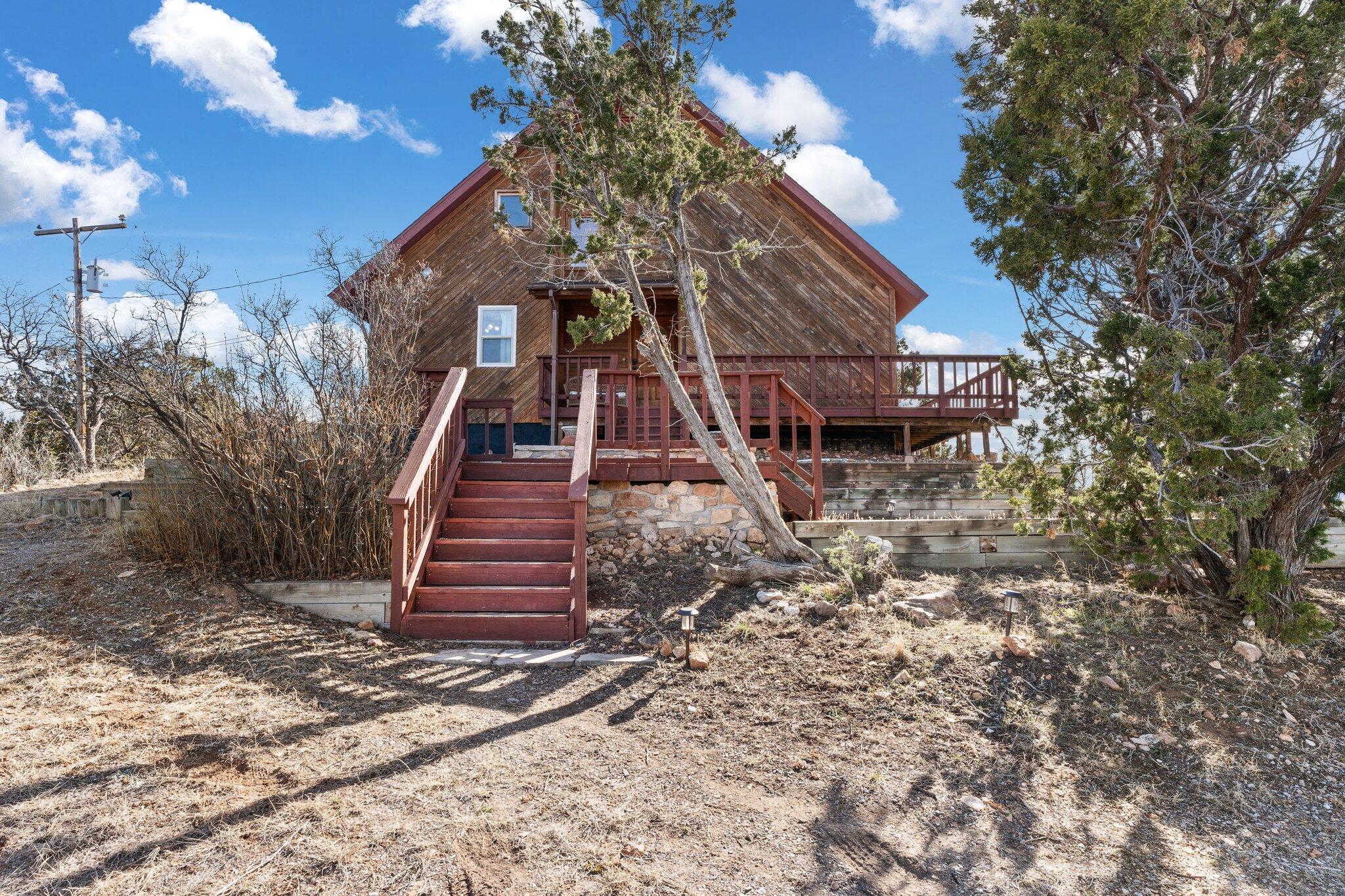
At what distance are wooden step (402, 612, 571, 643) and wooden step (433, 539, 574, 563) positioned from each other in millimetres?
844

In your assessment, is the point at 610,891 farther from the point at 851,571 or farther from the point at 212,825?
the point at 851,571

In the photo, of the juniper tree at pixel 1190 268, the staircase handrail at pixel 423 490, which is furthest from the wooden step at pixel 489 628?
the juniper tree at pixel 1190 268

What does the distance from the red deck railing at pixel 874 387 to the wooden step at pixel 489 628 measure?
21.4ft

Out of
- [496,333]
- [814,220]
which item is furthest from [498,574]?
[814,220]

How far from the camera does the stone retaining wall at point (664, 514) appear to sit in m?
8.15

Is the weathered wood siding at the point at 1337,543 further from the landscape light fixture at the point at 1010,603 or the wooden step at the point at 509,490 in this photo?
the wooden step at the point at 509,490

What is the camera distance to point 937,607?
601 cm

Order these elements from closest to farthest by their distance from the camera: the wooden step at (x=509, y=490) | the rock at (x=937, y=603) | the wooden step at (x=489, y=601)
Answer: the rock at (x=937, y=603)
the wooden step at (x=489, y=601)
the wooden step at (x=509, y=490)

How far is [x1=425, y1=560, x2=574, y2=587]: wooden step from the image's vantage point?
21.9 feet

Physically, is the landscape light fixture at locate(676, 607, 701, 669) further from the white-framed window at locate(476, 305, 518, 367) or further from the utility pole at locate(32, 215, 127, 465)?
the utility pole at locate(32, 215, 127, 465)

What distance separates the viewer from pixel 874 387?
42.9 feet

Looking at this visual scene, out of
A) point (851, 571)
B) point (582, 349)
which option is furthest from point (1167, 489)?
point (582, 349)

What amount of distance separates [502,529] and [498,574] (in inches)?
29.5

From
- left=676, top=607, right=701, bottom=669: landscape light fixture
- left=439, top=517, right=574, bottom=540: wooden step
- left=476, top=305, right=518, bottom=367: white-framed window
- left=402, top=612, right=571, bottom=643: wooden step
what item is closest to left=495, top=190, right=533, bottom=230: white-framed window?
left=476, top=305, right=518, bottom=367: white-framed window
